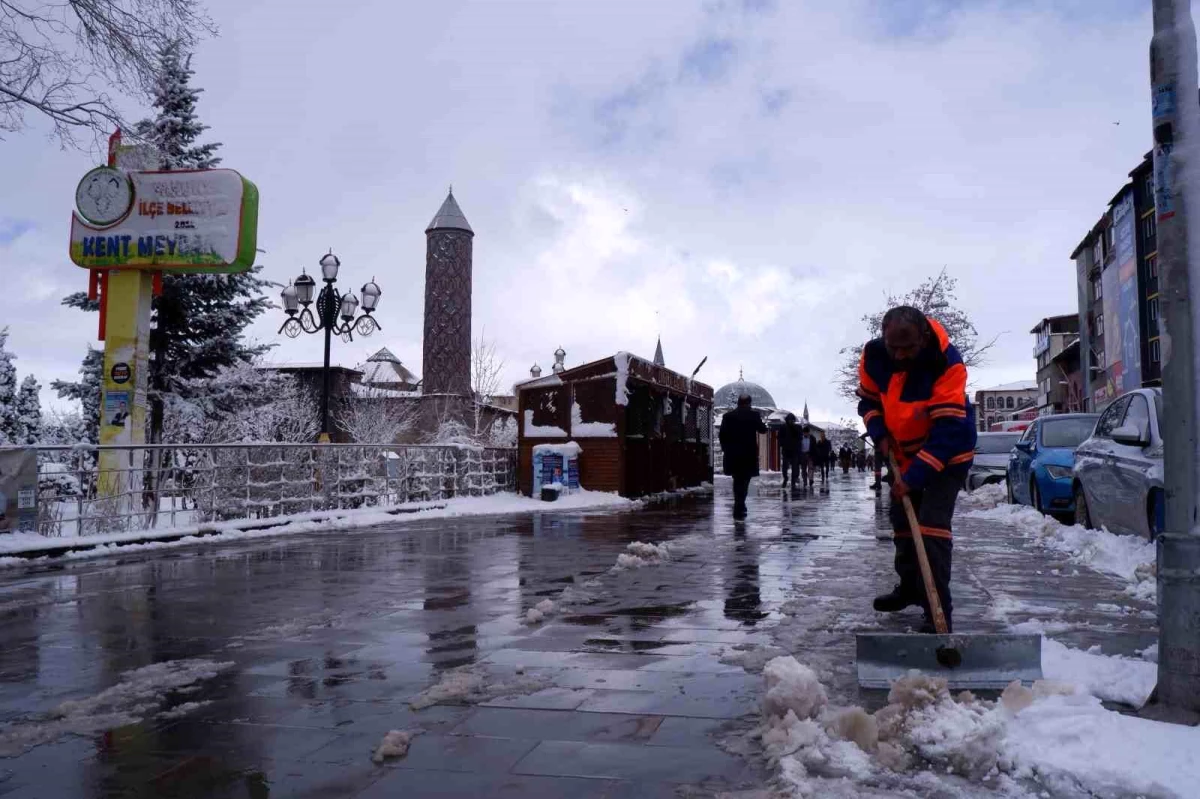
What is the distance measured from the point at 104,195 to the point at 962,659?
16.3 m

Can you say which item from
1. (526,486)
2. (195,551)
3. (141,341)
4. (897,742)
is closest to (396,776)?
(897,742)

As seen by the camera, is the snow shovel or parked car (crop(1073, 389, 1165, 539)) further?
parked car (crop(1073, 389, 1165, 539))

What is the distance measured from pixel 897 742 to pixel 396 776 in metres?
1.64

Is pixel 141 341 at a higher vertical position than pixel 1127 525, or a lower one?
higher

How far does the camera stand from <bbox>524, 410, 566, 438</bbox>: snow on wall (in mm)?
21312

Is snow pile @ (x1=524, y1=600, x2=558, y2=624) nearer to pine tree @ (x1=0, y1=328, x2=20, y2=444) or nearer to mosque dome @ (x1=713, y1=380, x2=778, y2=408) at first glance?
pine tree @ (x1=0, y1=328, x2=20, y2=444)

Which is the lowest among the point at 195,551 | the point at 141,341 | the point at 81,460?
the point at 195,551

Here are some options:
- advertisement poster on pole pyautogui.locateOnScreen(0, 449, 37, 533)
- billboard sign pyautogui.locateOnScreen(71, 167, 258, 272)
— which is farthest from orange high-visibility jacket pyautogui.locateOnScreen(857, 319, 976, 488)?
billboard sign pyautogui.locateOnScreen(71, 167, 258, 272)

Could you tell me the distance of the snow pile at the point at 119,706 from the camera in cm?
368

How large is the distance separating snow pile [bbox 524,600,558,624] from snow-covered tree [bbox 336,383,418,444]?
40924 millimetres

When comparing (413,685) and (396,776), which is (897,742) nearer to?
(396,776)

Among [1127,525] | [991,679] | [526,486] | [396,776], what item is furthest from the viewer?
[526,486]

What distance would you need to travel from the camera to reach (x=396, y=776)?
3.12 m

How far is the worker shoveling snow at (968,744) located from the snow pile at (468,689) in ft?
3.80
